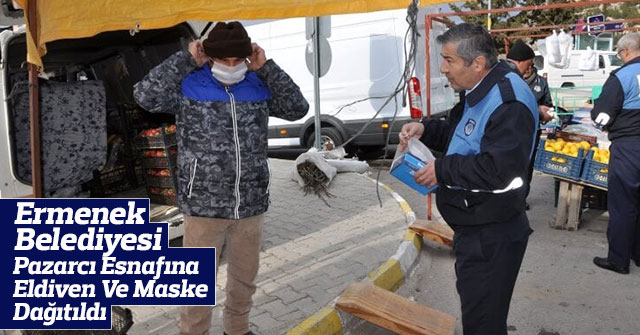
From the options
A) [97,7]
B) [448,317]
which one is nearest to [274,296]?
[448,317]

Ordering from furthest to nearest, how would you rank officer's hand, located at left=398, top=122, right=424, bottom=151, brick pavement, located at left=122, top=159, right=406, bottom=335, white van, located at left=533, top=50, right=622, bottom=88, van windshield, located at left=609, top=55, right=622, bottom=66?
van windshield, located at left=609, top=55, right=622, bottom=66 → white van, located at left=533, top=50, right=622, bottom=88 → brick pavement, located at left=122, top=159, right=406, bottom=335 → officer's hand, located at left=398, top=122, right=424, bottom=151

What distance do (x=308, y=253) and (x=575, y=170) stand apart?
3.15 m

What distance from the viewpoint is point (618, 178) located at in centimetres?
452

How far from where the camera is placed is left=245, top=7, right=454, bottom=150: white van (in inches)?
342

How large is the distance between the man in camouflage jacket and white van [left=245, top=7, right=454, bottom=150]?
5714 millimetres

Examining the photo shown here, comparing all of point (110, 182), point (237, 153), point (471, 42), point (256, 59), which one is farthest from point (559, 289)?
point (110, 182)

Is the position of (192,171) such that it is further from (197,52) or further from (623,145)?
(623,145)

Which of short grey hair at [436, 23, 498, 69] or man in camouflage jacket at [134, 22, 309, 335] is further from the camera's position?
man in camouflage jacket at [134, 22, 309, 335]

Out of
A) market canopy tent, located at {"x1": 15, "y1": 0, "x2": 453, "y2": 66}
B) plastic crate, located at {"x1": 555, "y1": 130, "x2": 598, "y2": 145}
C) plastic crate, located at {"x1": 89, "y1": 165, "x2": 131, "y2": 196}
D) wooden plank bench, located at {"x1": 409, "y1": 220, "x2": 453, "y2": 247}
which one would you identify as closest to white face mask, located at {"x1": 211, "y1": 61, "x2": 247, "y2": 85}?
market canopy tent, located at {"x1": 15, "y1": 0, "x2": 453, "y2": 66}

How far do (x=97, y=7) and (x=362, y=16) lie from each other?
6.61 meters

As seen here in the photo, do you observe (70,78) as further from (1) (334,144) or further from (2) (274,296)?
(1) (334,144)

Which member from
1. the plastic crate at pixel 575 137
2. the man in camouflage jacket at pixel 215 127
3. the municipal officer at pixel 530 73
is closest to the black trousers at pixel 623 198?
the municipal officer at pixel 530 73

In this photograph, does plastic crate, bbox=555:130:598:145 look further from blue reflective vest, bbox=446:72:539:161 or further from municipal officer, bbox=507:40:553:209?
blue reflective vest, bbox=446:72:539:161

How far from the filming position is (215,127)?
2.88 metres
